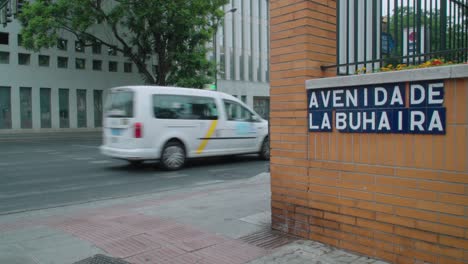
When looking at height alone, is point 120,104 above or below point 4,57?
below

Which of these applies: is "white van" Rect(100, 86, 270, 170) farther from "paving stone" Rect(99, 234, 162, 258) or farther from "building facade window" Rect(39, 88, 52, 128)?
"building facade window" Rect(39, 88, 52, 128)

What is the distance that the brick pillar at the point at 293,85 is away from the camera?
4438 mm

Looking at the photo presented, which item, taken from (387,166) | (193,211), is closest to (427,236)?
(387,166)

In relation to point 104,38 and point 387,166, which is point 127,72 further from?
point 387,166

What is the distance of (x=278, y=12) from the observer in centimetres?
470

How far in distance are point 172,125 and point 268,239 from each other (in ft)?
22.7

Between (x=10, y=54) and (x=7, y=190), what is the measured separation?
25.1 metres

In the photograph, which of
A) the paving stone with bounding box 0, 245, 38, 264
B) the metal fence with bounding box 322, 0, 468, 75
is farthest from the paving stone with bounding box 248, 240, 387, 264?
the paving stone with bounding box 0, 245, 38, 264

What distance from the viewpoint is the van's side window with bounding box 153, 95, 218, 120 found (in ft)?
35.7

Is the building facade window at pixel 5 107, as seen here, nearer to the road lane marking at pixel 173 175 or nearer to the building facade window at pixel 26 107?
the building facade window at pixel 26 107

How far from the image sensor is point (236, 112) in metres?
12.8

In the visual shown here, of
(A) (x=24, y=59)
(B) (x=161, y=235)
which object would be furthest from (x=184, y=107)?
(A) (x=24, y=59)

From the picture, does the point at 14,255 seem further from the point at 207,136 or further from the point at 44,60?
the point at 44,60

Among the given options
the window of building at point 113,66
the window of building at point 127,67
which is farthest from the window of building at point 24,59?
the window of building at point 127,67
